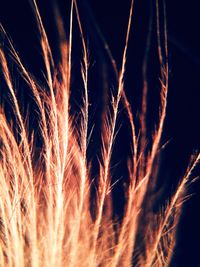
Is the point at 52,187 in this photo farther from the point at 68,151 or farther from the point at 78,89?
the point at 78,89

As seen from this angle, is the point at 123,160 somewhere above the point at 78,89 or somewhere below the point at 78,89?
below

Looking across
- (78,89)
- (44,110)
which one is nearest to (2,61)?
(44,110)

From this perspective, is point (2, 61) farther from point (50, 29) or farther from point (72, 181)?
point (72, 181)

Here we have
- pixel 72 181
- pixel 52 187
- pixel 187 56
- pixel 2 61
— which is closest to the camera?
pixel 2 61

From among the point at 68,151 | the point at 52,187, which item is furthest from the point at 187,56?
the point at 52,187

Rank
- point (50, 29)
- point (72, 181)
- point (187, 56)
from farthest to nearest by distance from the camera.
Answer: point (187, 56) → point (50, 29) → point (72, 181)

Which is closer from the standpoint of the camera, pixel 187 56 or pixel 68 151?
pixel 68 151

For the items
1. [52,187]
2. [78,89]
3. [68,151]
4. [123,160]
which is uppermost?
[78,89]
